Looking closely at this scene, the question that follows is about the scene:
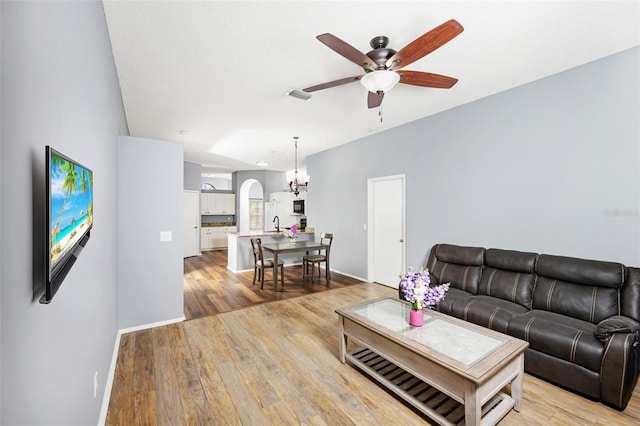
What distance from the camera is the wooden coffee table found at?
1745mm

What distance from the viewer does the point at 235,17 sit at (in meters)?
2.06

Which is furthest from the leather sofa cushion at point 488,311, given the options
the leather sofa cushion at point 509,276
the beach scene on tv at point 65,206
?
the beach scene on tv at point 65,206

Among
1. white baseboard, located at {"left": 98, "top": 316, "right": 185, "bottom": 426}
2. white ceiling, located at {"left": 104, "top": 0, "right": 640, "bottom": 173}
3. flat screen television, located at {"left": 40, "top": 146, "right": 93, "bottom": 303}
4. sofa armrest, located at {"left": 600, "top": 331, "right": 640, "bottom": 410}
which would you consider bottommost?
white baseboard, located at {"left": 98, "top": 316, "right": 185, "bottom": 426}

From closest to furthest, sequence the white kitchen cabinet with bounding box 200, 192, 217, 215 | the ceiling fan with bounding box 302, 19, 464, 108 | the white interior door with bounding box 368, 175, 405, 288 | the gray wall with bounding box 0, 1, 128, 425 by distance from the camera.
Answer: the gray wall with bounding box 0, 1, 128, 425
the ceiling fan with bounding box 302, 19, 464, 108
the white interior door with bounding box 368, 175, 405, 288
the white kitchen cabinet with bounding box 200, 192, 217, 215

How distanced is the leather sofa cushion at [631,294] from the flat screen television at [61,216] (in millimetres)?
3807

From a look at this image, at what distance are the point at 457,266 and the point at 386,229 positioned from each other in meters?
1.68

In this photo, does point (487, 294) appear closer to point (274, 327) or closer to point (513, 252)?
point (513, 252)

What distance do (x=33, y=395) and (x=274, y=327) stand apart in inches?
110

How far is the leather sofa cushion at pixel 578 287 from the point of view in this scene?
2486 mm

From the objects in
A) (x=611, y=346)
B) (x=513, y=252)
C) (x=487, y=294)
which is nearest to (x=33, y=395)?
(x=611, y=346)

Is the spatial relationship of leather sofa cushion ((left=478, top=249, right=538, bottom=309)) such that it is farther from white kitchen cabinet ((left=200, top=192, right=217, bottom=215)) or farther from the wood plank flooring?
white kitchen cabinet ((left=200, top=192, right=217, bottom=215))

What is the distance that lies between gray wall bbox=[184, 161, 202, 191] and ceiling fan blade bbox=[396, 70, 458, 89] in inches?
289

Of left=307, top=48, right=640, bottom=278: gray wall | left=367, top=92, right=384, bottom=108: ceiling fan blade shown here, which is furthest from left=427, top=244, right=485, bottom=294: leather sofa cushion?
left=367, top=92, right=384, bottom=108: ceiling fan blade

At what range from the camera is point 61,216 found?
0.90m
